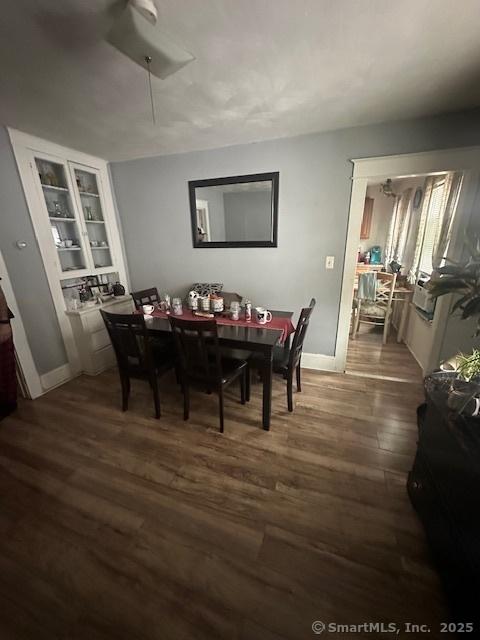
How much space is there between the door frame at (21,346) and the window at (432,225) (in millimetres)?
4490

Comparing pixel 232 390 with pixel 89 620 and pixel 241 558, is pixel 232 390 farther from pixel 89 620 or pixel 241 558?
pixel 89 620

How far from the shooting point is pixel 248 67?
4.76 ft

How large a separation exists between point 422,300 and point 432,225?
100cm

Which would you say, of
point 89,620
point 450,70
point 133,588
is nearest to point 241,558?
point 133,588

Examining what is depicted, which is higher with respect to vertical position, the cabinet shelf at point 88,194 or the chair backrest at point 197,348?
the cabinet shelf at point 88,194

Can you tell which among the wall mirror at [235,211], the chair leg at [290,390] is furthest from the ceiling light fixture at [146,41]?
the chair leg at [290,390]

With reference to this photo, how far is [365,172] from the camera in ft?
7.44

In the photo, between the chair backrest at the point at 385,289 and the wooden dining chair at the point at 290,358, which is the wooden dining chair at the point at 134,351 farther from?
the chair backrest at the point at 385,289

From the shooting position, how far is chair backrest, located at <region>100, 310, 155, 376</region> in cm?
189

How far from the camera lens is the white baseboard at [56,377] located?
8.34 ft

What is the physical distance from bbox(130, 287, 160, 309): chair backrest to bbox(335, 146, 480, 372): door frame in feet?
7.17

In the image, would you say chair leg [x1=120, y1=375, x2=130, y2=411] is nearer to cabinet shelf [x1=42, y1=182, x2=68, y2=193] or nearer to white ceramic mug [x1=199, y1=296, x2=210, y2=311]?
white ceramic mug [x1=199, y1=296, x2=210, y2=311]

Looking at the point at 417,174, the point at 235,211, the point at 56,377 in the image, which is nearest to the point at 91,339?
the point at 56,377

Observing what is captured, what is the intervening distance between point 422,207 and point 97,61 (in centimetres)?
393
